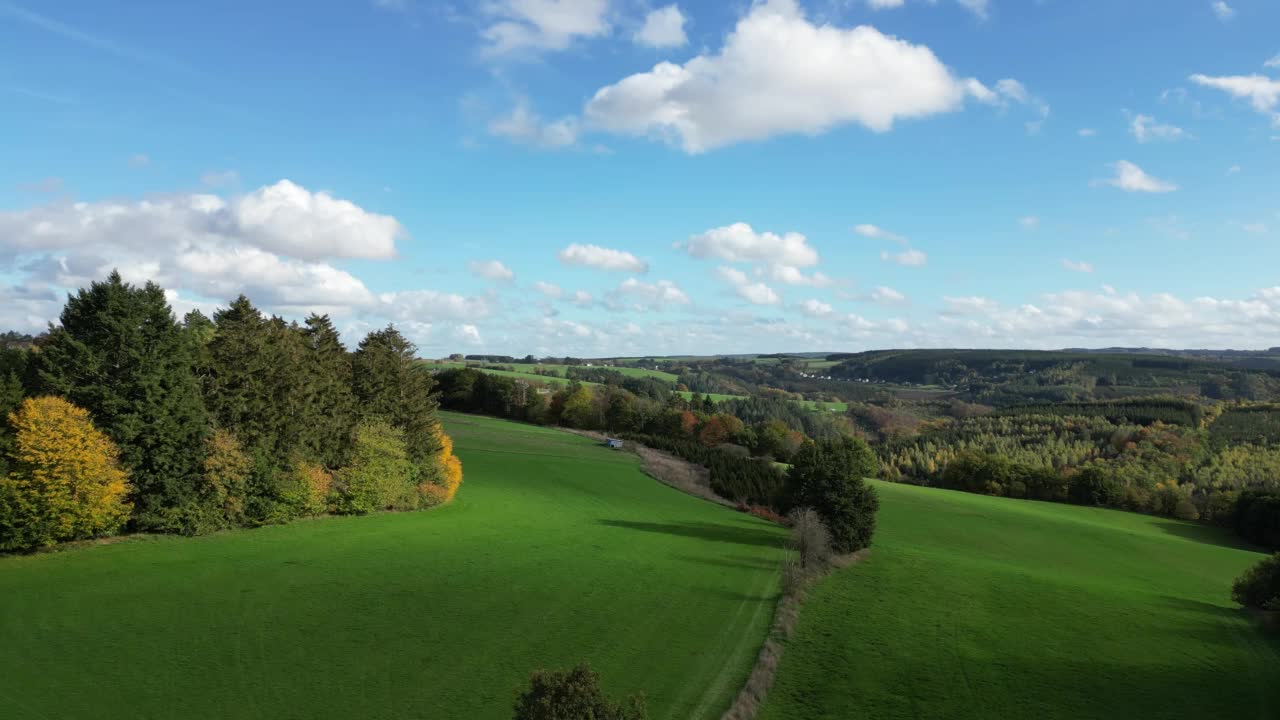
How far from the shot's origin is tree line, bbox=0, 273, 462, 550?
107 ft

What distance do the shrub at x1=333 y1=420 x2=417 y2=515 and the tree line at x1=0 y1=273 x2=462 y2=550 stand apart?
0.11 m

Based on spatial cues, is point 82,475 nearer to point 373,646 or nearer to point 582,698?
point 373,646

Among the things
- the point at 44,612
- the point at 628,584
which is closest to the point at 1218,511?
the point at 628,584

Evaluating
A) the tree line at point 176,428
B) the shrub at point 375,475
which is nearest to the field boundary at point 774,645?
the shrub at point 375,475

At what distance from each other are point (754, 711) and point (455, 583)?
58.7 ft

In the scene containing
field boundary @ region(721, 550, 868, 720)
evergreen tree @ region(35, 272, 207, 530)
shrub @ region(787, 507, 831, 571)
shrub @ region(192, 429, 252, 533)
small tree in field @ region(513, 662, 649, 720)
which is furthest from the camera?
shrub @ region(787, 507, 831, 571)

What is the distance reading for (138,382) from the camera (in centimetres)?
3647

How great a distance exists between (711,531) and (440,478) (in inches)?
952

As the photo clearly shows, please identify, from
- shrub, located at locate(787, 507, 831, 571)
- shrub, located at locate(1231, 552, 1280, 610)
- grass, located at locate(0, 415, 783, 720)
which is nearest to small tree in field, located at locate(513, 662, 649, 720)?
grass, located at locate(0, 415, 783, 720)

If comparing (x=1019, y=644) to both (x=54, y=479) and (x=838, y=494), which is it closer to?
(x=838, y=494)

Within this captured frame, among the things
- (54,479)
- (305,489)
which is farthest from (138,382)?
(305,489)

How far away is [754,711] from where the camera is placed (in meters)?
22.3

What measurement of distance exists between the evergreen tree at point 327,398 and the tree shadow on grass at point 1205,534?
87.3 meters

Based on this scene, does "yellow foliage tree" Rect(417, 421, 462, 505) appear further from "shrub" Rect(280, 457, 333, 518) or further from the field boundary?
the field boundary
